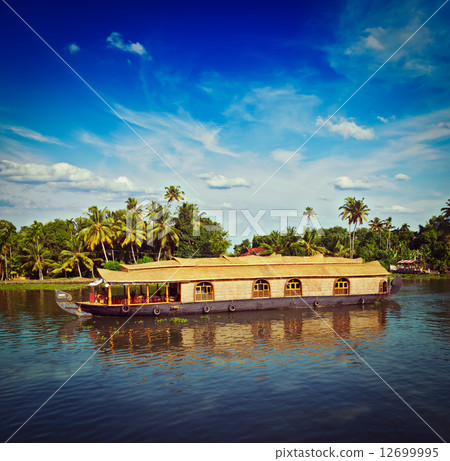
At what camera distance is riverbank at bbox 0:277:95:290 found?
48000mm

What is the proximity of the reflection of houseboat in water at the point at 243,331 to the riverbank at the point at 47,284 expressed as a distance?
25.3 metres

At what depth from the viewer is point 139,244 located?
5609 centimetres

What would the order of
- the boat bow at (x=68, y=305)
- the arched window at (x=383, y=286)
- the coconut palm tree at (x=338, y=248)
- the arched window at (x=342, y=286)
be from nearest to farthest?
1. the boat bow at (x=68, y=305)
2. the arched window at (x=342, y=286)
3. the arched window at (x=383, y=286)
4. the coconut palm tree at (x=338, y=248)

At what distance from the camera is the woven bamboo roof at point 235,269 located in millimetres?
25136

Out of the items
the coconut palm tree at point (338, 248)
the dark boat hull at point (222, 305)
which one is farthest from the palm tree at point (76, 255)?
the coconut palm tree at point (338, 248)

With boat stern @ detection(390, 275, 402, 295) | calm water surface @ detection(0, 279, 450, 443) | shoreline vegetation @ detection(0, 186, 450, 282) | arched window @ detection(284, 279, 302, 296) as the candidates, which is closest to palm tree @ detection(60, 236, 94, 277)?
shoreline vegetation @ detection(0, 186, 450, 282)

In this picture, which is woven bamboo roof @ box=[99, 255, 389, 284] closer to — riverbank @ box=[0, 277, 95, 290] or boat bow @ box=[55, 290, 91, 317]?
boat bow @ box=[55, 290, 91, 317]

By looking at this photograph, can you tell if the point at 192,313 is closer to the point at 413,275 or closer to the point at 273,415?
the point at 273,415

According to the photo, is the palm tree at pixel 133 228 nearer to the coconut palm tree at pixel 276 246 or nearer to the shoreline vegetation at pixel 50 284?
the shoreline vegetation at pixel 50 284

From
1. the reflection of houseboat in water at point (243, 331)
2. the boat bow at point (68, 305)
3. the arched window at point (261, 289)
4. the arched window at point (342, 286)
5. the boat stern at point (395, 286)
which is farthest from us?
the boat stern at point (395, 286)

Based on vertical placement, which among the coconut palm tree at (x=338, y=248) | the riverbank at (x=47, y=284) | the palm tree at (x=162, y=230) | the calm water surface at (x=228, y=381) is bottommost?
the calm water surface at (x=228, y=381)

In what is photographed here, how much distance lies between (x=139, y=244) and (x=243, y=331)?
37168 mm

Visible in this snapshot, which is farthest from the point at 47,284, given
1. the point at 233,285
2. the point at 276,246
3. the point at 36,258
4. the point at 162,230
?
the point at 233,285
